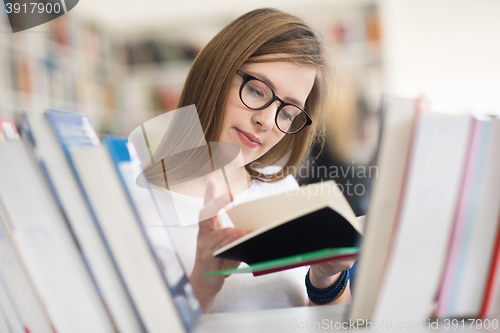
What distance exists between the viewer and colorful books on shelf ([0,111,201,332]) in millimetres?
310

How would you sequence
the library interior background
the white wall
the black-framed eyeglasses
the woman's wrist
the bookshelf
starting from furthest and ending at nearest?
the white wall < the library interior background < the bookshelf < the black-framed eyeglasses < the woman's wrist

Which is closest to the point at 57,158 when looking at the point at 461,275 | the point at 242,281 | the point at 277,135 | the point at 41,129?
the point at 41,129

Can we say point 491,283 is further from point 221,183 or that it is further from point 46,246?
point 221,183

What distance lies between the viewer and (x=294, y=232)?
39 cm

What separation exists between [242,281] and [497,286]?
21.0 inches

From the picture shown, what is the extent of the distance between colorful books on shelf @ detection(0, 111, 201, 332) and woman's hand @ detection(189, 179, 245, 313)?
0.23 ft

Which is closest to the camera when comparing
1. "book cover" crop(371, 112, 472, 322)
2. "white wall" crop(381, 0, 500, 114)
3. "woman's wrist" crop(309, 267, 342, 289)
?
"book cover" crop(371, 112, 472, 322)

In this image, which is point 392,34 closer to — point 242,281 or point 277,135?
point 277,135

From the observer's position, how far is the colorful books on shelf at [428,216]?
0.96 ft

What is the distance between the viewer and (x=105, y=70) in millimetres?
2832

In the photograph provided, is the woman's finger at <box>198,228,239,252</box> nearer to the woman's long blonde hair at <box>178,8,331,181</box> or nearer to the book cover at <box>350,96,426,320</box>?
the book cover at <box>350,96,426,320</box>

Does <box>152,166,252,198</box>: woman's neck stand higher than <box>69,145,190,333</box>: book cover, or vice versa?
<box>69,145,190,333</box>: book cover

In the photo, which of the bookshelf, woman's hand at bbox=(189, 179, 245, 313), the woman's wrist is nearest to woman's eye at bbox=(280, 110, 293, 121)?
the woman's wrist

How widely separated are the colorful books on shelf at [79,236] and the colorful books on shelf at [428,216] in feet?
0.61
